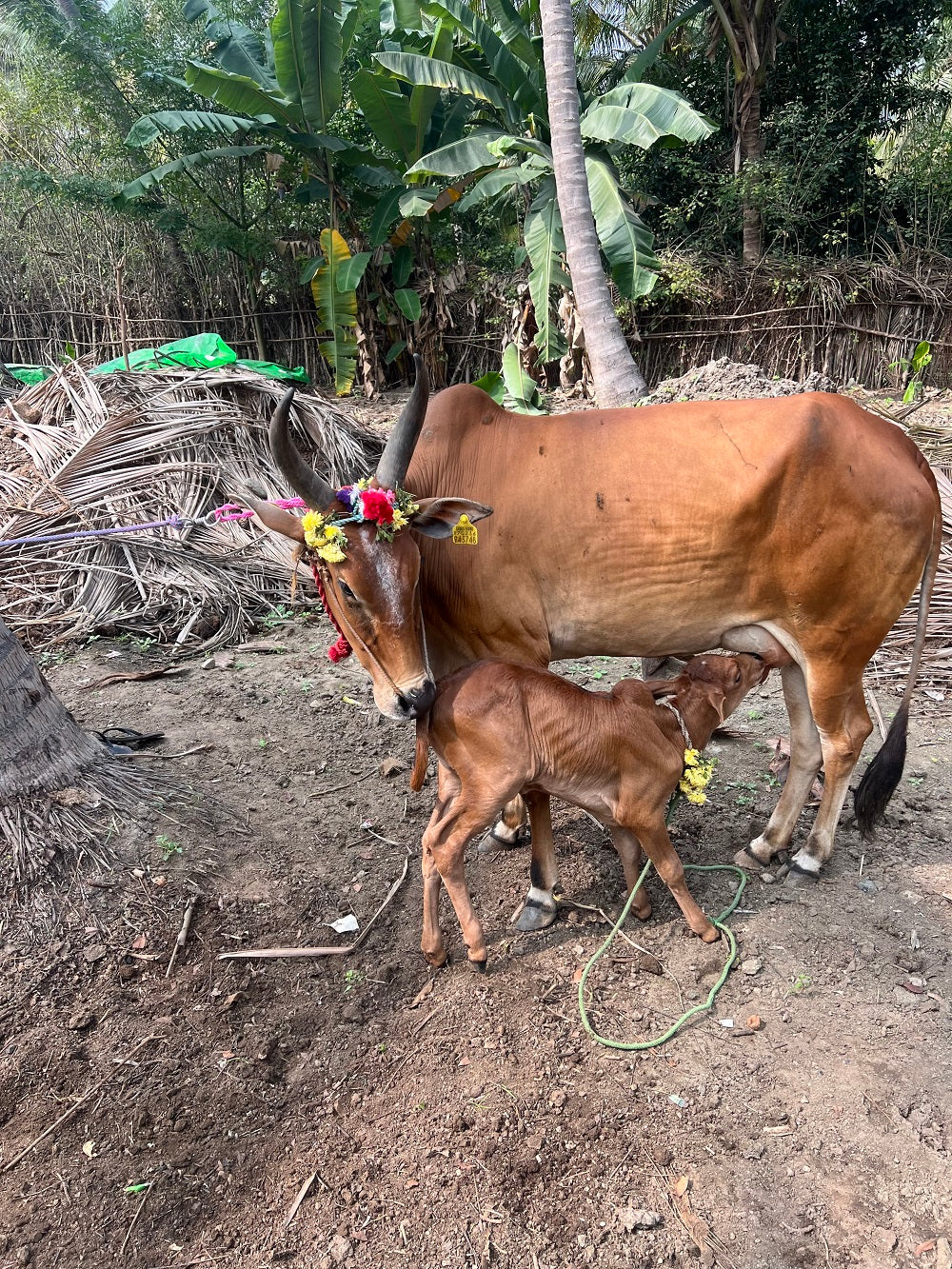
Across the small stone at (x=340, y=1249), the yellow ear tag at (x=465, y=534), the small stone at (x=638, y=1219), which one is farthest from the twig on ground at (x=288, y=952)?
the yellow ear tag at (x=465, y=534)

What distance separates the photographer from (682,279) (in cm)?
1374

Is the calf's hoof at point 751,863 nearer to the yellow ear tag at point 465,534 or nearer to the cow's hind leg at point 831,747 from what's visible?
the cow's hind leg at point 831,747

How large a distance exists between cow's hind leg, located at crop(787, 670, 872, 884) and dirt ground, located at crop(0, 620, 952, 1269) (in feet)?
0.41

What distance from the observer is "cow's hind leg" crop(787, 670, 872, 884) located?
368 cm

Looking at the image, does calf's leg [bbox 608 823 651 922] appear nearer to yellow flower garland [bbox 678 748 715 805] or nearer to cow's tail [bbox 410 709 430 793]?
yellow flower garland [bbox 678 748 715 805]

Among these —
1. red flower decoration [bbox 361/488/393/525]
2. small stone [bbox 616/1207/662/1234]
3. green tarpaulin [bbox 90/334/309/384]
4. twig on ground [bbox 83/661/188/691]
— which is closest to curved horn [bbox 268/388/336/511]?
red flower decoration [bbox 361/488/393/525]

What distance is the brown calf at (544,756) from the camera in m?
3.16

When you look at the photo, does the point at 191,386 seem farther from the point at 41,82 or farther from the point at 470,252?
the point at 41,82

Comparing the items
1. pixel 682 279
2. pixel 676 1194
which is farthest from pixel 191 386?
pixel 682 279

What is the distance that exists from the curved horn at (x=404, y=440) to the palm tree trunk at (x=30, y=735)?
5.39 ft

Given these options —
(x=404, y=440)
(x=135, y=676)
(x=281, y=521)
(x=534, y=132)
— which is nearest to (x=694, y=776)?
(x=404, y=440)

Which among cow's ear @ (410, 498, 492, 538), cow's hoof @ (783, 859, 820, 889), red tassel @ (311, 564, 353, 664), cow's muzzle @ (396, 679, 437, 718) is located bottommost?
cow's hoof @ (783, 859, 820, 889)

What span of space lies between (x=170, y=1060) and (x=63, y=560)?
200 inches

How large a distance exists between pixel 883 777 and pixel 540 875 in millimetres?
1652
